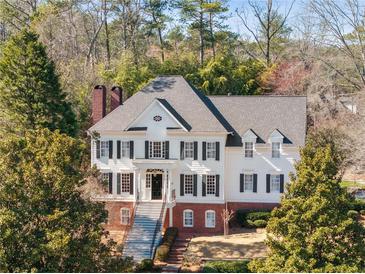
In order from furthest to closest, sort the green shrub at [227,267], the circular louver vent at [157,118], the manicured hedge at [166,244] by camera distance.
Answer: the circular louver vent at [157,118] → the manicured hedge at [166,244] → the green shrub at [227,267]

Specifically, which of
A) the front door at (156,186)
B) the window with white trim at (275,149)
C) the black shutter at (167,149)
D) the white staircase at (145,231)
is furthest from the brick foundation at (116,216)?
the window with white trim at (275,149)

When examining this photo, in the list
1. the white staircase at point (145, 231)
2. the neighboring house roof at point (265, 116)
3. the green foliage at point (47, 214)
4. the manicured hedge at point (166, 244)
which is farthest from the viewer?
the neighboring house roof at point (265, 116)

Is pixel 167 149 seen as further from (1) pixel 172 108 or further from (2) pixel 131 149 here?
(1) pixel 172 108

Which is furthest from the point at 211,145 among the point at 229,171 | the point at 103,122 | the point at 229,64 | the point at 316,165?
the point at 229,64

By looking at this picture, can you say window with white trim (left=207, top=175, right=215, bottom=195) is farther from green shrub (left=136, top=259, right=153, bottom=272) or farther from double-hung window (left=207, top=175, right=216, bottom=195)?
green shrub (left=136, top=259, right=153, bottom=272)

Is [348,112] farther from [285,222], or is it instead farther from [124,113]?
[285,222]

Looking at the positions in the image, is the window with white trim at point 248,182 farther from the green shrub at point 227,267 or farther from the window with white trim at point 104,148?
the window with white trim at point 104,148
